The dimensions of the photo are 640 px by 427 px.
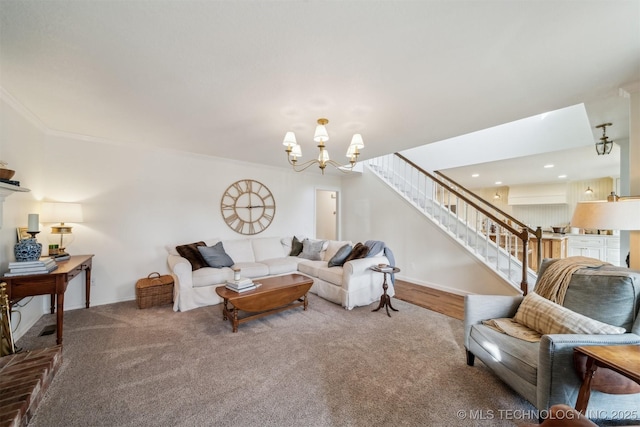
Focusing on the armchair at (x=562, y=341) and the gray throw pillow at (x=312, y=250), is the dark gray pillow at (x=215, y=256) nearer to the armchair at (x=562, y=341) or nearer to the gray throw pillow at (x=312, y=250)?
the gray throw pillow at (x=312, y=250)

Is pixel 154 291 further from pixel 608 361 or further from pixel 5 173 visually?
pixel 608 361

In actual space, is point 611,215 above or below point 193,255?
above

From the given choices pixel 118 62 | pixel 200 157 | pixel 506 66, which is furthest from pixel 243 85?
pixel 200 157

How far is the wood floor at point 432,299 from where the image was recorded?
325 cm

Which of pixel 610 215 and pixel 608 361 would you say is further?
pixel 610 215

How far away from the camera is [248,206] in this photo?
4852 mm

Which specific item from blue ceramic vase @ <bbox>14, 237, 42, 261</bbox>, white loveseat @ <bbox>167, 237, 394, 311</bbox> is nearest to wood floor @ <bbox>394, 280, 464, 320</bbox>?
white loveseat @ <bbox>167, 237, 394, 311</bbox>

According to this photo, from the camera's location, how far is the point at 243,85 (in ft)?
6.56

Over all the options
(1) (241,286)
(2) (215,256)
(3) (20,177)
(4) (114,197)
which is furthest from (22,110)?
(1) (241,286)

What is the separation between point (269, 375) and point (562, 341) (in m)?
1.87

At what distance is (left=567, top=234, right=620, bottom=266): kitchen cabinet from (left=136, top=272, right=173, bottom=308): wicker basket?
7.24 m

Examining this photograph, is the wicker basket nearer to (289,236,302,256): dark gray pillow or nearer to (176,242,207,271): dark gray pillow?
(176,242,207,271): dark gray pillow

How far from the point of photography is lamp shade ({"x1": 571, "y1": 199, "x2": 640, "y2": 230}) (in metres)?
1.51

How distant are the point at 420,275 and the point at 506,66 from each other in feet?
A: 11.8
